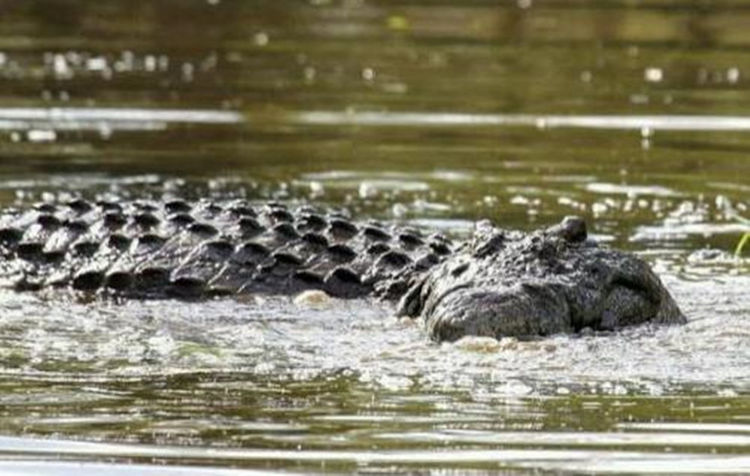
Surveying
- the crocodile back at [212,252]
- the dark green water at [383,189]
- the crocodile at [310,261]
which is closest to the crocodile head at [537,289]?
the crocodile at [310,261]

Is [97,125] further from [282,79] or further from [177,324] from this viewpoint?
[177,324]

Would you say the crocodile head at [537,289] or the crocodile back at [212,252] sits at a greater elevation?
the crocodile back at [212,252]

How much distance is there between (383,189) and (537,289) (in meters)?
4.08

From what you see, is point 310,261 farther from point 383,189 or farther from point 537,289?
point 383,189

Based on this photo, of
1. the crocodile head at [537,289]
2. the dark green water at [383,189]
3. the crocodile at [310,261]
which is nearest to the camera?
the dark green water at [383,189]

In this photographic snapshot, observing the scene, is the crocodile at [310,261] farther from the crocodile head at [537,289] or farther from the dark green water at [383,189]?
the dark green water at [383,189]

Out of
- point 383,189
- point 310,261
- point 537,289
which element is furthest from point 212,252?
point 383,189

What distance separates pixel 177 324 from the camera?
8070mm

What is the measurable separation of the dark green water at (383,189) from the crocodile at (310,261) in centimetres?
17

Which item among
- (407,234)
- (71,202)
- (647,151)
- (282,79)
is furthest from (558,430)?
(282,79)

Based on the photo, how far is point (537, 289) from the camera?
25.6 ft

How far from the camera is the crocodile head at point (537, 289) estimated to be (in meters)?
7.66

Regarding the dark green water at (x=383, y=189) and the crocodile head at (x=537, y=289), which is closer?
the dark green water at (x=383, y=189)

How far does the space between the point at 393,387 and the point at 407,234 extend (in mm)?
2078
